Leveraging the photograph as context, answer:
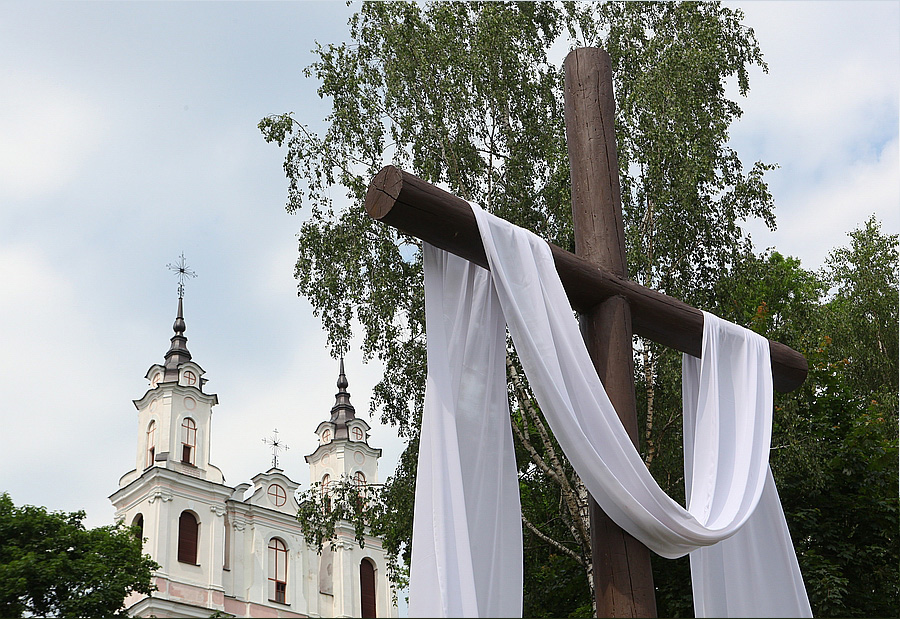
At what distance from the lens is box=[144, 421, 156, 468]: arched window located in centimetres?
2370

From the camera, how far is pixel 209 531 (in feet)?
75.6

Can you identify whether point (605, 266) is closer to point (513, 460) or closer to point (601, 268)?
point (601, 268)

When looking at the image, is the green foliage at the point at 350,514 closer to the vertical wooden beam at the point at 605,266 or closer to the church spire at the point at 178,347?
the vertical wooden beam at the point at 605,266

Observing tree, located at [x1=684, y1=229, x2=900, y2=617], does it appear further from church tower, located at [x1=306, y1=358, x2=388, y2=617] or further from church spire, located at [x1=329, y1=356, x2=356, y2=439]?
church spire, located at [x1=329, y1=356, x2=356, y2=439]

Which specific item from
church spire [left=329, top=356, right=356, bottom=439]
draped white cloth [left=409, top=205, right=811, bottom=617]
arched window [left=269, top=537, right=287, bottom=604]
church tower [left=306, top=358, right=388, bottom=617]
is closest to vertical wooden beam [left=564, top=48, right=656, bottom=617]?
draped white cloth [left=409, top=205, right=811, bottom=617]

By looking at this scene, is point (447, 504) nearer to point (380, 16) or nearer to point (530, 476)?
point (530, 476)

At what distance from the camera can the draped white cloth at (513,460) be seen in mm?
2727

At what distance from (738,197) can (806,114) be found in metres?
5.51

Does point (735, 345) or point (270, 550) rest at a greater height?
point (270, 550)

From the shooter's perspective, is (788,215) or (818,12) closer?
(818,12)

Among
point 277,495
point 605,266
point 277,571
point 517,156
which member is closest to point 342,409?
point 277,495

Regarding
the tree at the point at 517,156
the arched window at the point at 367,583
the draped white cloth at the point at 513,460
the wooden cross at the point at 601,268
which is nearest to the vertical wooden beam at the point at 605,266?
the wooden cross at the point at 601,268

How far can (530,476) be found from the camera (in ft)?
33.7

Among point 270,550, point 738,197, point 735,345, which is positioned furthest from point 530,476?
point 270,550
